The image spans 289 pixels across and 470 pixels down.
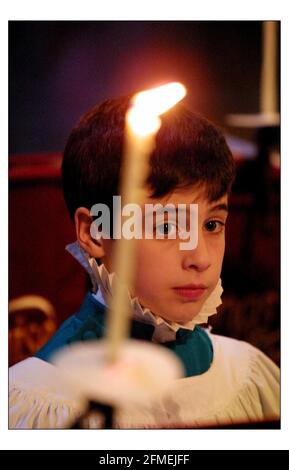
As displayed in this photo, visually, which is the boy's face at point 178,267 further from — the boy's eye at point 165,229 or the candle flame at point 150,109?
the candle flame at point 150,109

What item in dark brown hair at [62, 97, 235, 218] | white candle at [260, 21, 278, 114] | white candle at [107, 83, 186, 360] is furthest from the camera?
white candle at [260, 21, 278, 114]

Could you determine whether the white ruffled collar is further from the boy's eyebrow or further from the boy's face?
the boy's eyebrow

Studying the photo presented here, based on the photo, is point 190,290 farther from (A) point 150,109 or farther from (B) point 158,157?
(A) point 150,109

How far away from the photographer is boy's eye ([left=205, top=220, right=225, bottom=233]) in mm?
1092

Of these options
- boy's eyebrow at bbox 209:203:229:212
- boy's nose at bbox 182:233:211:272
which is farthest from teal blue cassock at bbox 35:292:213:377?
boy's eyebrow at bbox 209:203:229:212

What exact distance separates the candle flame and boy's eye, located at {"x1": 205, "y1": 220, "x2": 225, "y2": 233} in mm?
629

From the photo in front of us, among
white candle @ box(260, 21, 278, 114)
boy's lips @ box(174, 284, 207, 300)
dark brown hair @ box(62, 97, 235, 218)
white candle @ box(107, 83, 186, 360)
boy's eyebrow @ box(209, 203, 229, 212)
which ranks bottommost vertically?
boy's lips @ box(174, 284, 207, 300)

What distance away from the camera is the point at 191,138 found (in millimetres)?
1043

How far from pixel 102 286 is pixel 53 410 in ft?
0.82

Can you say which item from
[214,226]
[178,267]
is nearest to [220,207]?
[214,226]

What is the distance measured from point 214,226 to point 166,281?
0.44 ft

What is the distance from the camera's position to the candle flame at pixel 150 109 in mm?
354

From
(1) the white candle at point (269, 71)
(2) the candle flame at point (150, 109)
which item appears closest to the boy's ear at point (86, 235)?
(1) the white candle at point (269, 71)

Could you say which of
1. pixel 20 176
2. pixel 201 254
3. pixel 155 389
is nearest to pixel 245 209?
pixel 201 254
